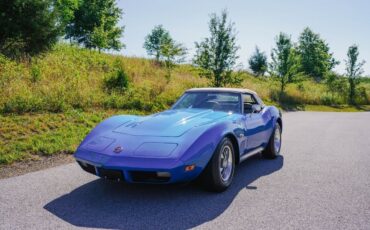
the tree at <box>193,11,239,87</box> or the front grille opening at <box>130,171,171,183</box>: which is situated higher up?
the tree at <box>193,11,239,87</box>

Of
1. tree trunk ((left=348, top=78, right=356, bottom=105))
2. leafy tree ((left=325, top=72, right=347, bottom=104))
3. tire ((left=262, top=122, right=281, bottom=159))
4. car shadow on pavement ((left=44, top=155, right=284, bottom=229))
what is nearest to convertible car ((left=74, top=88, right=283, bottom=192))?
car shadow on pavement ((left=44, top=155, right=284, bottom=229))

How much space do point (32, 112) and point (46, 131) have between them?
1.06 m

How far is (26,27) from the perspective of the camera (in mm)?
15477

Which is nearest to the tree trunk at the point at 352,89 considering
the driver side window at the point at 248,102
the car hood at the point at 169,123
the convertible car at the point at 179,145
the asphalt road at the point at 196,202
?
the driver side window at the point at 248,102

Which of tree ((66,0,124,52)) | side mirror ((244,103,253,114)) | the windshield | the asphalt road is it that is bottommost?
the asphalt road

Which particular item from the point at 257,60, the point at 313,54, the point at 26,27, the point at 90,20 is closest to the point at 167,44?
the point at 26,27

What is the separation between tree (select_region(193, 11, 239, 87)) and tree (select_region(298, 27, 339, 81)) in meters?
42.0

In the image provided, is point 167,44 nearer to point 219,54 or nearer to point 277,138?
point 219,54

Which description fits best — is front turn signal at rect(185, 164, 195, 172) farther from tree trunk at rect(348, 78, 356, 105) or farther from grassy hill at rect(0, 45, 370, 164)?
tree trunk at rect(348, 78, 356, 105)

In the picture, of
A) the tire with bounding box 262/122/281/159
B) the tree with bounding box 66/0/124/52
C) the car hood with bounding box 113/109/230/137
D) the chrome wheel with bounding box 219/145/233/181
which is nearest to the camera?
the car hood with bounding box 113/109/230/137

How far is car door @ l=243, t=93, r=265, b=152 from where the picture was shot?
5313 mm

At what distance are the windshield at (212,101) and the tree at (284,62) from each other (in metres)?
23.1

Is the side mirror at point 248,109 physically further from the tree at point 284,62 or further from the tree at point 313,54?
the tree at point 313,54

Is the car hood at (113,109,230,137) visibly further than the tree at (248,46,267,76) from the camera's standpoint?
No
